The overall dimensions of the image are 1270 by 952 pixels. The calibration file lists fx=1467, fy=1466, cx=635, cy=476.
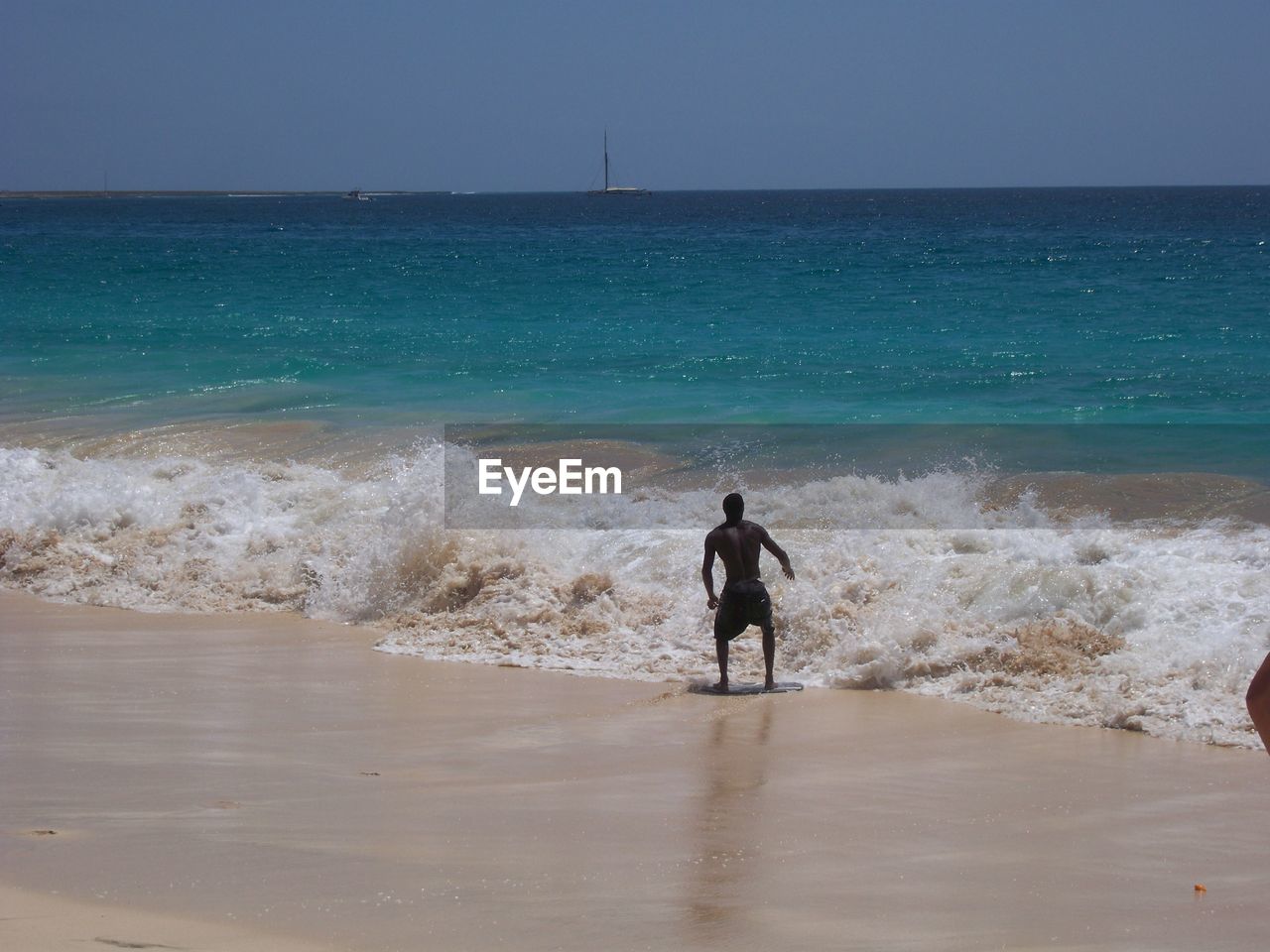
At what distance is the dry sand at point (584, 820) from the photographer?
4516 mm

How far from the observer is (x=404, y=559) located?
33.3 feet

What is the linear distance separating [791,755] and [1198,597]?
328cm

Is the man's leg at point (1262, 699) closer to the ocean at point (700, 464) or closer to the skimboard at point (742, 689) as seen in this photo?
the ocean at point (700, 464)

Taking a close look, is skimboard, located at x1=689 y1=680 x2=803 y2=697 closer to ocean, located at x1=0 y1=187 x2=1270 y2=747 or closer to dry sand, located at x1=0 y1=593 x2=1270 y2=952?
dry sand, located at x1=0 y1=593 x2=1270 y2=952

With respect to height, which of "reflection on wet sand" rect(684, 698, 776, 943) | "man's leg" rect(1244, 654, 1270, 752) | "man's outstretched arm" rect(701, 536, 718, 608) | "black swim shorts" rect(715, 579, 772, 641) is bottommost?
"reflection on wet sand" rect(684, 698, 776, 943)

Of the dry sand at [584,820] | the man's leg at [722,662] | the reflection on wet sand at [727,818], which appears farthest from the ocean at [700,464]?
the reflection on wet sand at [727,818]

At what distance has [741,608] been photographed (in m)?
8.17

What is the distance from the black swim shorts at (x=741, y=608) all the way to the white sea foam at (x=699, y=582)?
1.41ft

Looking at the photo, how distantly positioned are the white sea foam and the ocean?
0.03 m

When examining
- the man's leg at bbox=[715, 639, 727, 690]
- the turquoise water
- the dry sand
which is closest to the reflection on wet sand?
the dry sand

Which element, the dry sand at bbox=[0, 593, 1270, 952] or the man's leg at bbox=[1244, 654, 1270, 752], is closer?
the man's leg at bbox=[1244, 654, 1270, 752]

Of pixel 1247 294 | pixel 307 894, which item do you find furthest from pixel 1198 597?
pixel 1247 294

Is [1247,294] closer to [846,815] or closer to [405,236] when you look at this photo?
[846,815]

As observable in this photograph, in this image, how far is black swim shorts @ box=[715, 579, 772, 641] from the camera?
26.7ft
